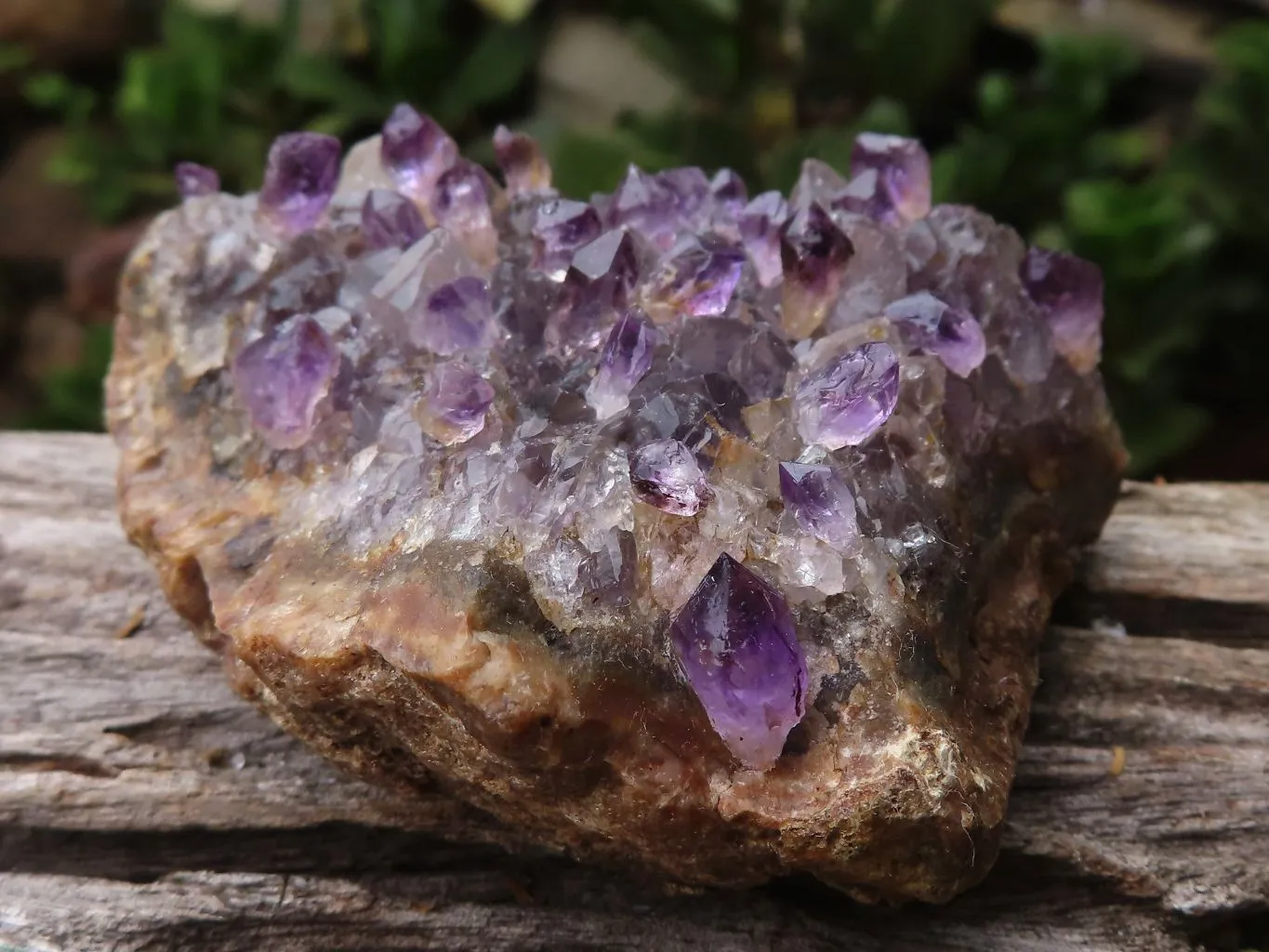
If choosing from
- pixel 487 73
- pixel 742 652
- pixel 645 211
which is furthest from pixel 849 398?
pixel 487 73

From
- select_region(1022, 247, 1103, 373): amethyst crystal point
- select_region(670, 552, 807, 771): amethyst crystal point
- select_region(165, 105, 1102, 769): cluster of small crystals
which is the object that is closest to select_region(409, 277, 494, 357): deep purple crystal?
select_region(165, 105, 1102, 769): cluster of small crystals

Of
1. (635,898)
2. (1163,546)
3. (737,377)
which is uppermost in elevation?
(737,377)

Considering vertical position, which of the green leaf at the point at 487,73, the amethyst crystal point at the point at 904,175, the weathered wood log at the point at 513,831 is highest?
the amethyst crystal point at the point at 904,175

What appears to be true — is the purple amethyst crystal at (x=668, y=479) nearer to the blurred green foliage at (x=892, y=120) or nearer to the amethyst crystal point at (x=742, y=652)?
the amethyst crystal point at (x=742, y=652)

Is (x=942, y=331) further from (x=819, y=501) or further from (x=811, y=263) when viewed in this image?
(x=819, y=501)

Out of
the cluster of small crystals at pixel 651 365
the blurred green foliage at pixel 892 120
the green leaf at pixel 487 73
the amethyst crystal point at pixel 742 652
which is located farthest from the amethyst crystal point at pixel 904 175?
the green leaf at pixel 487 73

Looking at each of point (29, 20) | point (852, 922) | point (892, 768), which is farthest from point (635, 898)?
point (29, 20)

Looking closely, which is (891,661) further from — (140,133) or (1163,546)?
(140,133)

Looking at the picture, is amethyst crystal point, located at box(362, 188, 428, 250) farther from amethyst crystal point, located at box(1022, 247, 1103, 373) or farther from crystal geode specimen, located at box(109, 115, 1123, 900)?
amethyst crystal point, located at box(1022, 247, 1103, 373)
